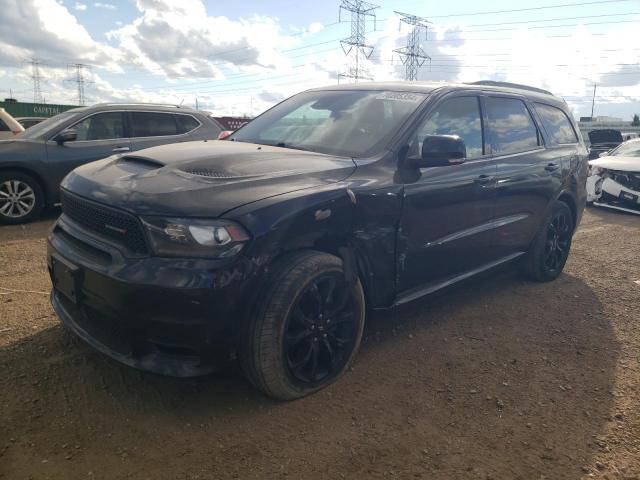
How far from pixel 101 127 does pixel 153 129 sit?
0.75m

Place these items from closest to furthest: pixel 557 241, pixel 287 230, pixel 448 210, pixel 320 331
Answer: pixel 287 230 < pixel 320 331 < pixel 448 210 < pixel 557 241

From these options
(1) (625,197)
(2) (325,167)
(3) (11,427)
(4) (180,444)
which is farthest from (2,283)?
(1) (625,197)

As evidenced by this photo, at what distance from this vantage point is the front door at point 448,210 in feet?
10.8

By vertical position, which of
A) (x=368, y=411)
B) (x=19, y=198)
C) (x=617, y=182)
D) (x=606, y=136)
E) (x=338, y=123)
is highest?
(x=338, y=123)

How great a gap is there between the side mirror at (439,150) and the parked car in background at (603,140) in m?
12.4

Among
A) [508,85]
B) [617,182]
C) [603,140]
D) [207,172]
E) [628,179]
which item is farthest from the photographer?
[603,140]

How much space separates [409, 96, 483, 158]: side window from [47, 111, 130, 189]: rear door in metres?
5.28

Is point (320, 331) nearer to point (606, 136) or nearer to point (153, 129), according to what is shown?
point (153, 129)

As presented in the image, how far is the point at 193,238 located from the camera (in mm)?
2373

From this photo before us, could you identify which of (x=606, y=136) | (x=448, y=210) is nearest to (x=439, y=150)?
(x=448, y=210)

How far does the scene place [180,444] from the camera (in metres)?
2.42

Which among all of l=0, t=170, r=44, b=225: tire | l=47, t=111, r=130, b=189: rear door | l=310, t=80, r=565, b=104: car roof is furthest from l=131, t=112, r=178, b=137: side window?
l=310, t=80, r=565, b=104: car roof

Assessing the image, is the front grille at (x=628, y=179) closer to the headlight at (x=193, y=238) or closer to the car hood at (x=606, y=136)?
the car hood at (x=606, y=136)

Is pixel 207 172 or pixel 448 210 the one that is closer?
pixel 207 172
